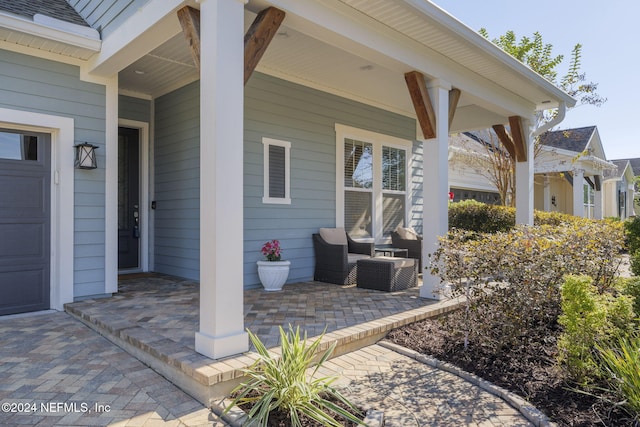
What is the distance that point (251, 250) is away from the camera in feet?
17.9

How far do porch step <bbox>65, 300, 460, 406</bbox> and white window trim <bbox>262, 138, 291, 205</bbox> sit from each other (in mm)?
2508

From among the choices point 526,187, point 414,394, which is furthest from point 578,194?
point 414,394

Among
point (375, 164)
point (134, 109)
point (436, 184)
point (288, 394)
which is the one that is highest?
point (134, 109)

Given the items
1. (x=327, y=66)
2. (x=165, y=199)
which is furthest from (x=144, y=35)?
(x=165, y=199)

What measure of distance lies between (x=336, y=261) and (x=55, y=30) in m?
4.26

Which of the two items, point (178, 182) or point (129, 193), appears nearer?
point (178, 182)

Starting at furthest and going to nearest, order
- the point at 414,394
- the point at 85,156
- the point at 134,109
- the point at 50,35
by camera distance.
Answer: the point at 134,109 → the point at 85,156 → the point at 50,35 → the point at 414,394

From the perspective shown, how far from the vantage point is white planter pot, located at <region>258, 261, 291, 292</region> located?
518 centimetres

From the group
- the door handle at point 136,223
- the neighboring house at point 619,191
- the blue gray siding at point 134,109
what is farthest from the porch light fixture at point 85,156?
the neighboring house at point 619,191

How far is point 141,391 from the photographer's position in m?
2.62

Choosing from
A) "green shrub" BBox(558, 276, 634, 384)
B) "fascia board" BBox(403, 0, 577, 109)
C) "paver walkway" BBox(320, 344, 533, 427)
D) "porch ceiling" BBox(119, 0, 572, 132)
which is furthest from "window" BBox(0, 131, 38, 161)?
"green shrub" BBox(558, 276, 634, 384)

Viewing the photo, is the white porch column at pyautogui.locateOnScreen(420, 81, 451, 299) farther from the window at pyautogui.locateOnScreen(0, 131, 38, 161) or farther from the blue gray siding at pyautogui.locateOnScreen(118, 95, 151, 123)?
the window at pyautogui.locateOnScreen(0, 131, 38, 161)

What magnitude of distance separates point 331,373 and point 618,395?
180 cm

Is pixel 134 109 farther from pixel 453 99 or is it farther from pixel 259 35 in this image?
pixel 453 99
